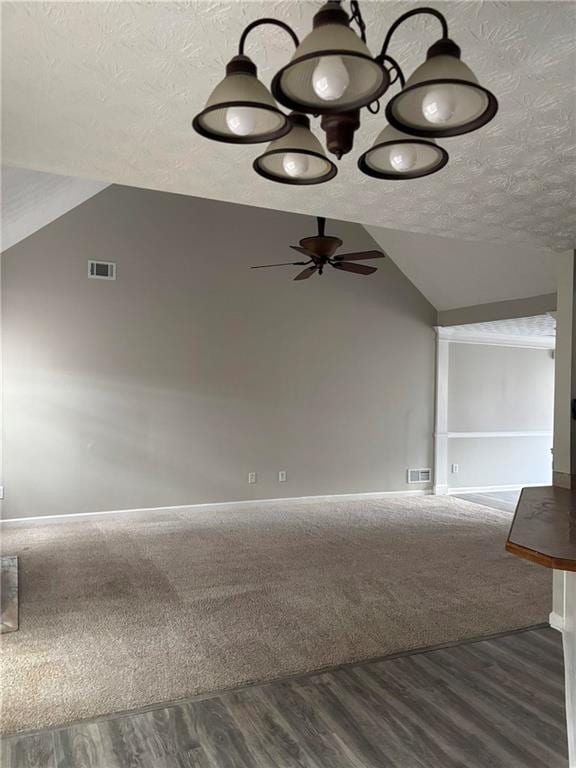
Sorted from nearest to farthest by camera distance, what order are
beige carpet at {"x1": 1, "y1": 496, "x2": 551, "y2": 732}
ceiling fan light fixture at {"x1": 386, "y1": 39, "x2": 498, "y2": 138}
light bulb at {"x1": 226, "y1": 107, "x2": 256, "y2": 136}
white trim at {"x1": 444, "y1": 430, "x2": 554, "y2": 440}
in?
ceiling fan light fixture at {"x1": 386, "y1": 39, "x2": 498, "y2": 138} → light bulb at {"x1": 226, "y1": 107, "x2": 256, "y2": 136} → beige carpet at {"x1": 1, "y1": 496, "x2": 551, "y2": 732} → white trim at {"x1": 444, "y1": 430, "x2": 554, "y2": 440}

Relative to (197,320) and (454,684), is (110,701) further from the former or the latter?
(197,320)

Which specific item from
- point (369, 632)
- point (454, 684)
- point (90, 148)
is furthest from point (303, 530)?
point (90, 148)

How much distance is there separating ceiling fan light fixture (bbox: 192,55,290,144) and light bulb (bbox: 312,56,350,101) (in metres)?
0.16

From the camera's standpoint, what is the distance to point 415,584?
424 centimetres

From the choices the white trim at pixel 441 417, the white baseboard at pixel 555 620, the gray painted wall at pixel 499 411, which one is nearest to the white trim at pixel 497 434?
the gray painted wall at pixel 499 411

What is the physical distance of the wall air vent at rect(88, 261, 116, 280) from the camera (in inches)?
235

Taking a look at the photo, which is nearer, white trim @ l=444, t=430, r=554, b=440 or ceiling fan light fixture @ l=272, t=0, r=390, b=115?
ceiling fan light fixture @ l=272, t=0, r=390, b=115

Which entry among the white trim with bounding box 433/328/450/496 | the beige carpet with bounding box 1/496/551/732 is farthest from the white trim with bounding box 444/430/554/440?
the beige carpet with bounding box 1/496/551/732

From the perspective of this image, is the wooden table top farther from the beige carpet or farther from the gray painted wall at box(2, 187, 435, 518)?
the gray painted wall at box(2, 187, 435, 518)

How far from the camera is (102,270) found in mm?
6023

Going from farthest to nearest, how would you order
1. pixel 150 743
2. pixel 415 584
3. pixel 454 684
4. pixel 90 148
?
pixel 415 584 → pixel 454 684 → pixel 90 148 → pixel 150 743

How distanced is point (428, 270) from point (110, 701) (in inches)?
239

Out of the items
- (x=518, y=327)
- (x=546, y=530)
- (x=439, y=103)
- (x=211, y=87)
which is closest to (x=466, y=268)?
(x=518, y=327)

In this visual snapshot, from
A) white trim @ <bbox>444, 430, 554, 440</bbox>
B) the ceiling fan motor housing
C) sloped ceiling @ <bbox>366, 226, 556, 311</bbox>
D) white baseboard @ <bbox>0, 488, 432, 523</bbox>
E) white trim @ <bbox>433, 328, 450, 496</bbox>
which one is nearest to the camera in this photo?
the ceiling fan motor housing
